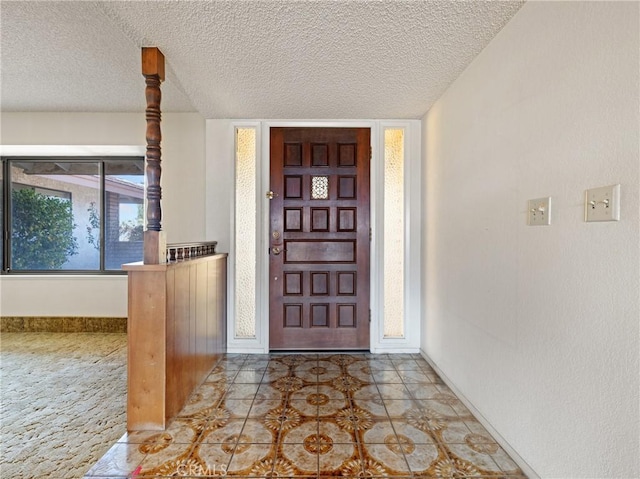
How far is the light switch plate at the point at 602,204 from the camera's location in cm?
100

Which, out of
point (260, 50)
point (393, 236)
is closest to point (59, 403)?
point (260, 50)

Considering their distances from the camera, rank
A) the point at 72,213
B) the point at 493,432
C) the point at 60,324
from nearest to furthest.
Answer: the point at 493,432 < the point at 60,324 < the point at 72,213

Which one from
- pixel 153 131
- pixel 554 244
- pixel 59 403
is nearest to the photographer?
pixel 554 244

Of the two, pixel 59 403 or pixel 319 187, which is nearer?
pixel 59 403

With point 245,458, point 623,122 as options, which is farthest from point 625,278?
point 245,458

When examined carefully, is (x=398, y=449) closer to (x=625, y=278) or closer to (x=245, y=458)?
(x=245, y=458)

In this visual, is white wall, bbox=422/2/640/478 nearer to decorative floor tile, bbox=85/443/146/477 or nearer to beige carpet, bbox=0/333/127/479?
decorative floor tile, bbox=85/443/146/477

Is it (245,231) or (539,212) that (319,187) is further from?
(539,212)

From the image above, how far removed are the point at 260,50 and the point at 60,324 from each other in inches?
144

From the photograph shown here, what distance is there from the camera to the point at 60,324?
11.5 ft

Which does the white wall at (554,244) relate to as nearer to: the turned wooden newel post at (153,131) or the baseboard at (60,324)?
the turned wooden newel post at (153,131)

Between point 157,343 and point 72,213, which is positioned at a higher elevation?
point 72,213

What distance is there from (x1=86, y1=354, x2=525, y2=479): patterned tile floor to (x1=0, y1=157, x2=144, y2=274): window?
7.38 feet

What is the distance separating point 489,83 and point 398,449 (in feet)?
6.57
